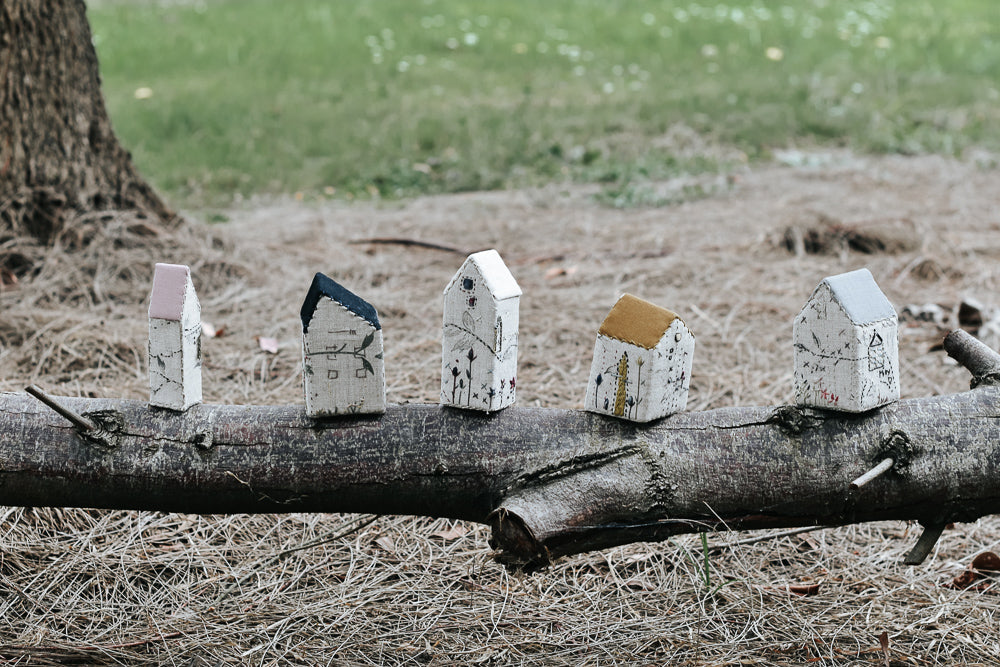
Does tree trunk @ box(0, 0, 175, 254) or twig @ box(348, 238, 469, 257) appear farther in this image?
twig @ box(348, 238, 469, 257)

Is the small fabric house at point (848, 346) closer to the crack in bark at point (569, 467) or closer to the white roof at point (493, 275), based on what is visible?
the crack in bark at point (569, 467)

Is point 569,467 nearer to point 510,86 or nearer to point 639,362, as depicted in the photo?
point 639,362

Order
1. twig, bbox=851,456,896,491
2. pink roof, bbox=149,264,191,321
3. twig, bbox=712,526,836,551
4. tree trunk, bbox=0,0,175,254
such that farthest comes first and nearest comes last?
tree trunk, bbox=0,0,175,254
twig, bbox=712,526,836,551
pink roof, bbox=149,264,191,321
twig, bbox=851,456,896,491

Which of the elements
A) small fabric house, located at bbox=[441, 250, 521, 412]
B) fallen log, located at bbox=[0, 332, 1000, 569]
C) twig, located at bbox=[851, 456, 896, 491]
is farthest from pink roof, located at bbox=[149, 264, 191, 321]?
twig, located at bbox=[851, 456, 896, 491]

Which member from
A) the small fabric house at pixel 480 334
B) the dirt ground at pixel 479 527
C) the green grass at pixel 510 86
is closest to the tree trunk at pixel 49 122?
the dirt ground at pixel 479 527

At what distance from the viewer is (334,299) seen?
152 cm

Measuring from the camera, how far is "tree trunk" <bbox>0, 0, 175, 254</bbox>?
3551 millimetres

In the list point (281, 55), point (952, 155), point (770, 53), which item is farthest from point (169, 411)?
point (770, 53)

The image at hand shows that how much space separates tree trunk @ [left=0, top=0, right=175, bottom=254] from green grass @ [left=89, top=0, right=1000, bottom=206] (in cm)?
208

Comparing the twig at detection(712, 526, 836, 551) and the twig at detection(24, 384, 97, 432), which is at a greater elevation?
the twig at detection(24, 384, 97, 432)

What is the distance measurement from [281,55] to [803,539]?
8.16 meters

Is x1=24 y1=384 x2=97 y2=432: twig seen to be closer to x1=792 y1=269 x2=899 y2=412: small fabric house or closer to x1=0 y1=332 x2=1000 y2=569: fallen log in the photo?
x1=0 y1=332 x2=1000 y2=569: fallen log

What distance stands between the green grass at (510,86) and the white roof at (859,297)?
4.48 m

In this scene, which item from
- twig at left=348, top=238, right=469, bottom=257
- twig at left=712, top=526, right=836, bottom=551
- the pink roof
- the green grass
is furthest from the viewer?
the green grass
